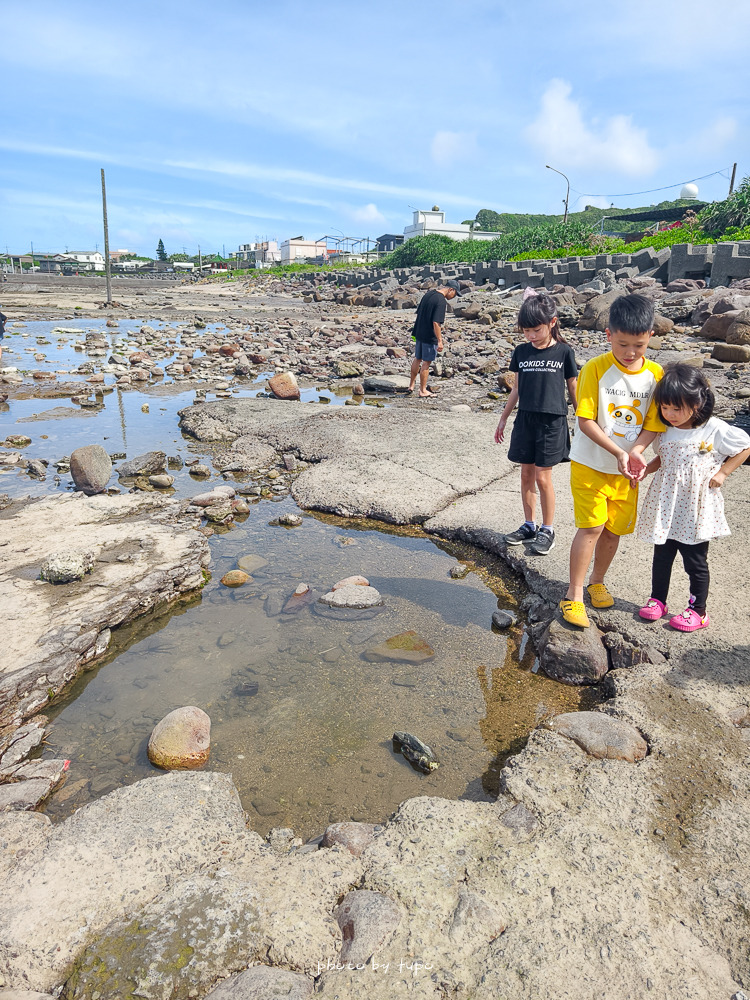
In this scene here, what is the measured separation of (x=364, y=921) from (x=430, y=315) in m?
7.91

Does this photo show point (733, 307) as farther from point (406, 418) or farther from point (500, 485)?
point (500, 485)

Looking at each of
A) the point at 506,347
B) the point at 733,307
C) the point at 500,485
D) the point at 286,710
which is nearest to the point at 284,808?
the point at 286,710

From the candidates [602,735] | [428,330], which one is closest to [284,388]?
[428,330]

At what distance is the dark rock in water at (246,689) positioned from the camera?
2.82 meters

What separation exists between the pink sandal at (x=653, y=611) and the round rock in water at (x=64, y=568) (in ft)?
9.71

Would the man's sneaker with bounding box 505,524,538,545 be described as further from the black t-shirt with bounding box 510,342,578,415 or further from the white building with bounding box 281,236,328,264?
the white building with bounding box 281,236,328,264

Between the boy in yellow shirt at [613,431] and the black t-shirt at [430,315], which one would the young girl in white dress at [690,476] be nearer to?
the boy in yellow shirt at [613,431]

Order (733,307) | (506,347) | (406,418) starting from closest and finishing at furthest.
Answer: (406,418) < (733,307) < (506,347)

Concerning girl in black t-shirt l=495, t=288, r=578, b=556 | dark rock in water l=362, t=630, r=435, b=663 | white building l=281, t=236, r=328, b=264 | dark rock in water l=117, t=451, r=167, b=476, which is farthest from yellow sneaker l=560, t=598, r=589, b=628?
white building l=281, t=236, r=328, b=264

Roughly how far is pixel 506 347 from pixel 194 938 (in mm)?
11373

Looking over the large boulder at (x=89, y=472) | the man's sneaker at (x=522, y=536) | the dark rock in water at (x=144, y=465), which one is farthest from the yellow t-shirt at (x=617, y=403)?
the dark rock in water at (x=144, y=465)

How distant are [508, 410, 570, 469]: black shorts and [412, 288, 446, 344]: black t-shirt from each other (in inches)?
198

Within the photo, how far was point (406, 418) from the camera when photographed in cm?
700

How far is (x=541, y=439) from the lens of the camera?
3740mm
